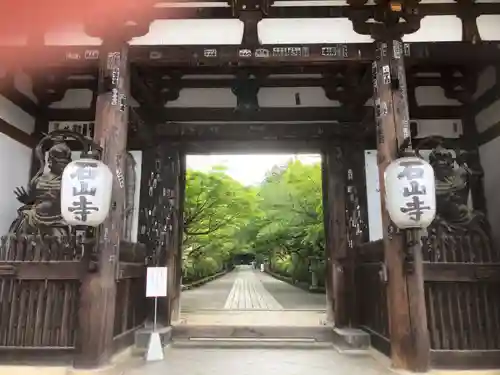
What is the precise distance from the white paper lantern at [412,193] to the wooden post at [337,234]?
3.03 metres

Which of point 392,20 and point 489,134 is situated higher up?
point 392,20

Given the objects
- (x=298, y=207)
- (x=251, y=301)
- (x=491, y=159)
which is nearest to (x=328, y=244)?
(x=491, y=159)

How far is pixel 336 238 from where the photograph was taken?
8.02 meters

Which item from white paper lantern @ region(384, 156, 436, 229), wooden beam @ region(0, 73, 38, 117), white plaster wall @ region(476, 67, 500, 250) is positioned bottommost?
white paper lantern @ region(384, 156, 436, 229)

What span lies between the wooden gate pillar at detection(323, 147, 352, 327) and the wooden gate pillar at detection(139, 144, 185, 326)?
3157 millimetres

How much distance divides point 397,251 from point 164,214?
466cm

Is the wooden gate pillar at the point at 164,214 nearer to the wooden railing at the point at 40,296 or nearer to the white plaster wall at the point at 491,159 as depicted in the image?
the wooden railing at the point at 40,296

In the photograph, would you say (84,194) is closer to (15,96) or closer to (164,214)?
(164,214)

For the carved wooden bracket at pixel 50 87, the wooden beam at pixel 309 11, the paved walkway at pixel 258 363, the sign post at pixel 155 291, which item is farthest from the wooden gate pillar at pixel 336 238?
the carved wooden bracket at pixel 50 87

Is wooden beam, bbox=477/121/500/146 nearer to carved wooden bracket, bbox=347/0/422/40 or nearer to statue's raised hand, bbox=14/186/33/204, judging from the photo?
carved wooden bracket, bbox=347/0/422/40

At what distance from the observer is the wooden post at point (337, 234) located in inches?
302

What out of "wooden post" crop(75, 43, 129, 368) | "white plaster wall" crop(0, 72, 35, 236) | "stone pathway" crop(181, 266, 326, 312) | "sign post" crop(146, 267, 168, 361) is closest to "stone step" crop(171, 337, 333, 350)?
"sign post" crop(146, 267, 168, 361)

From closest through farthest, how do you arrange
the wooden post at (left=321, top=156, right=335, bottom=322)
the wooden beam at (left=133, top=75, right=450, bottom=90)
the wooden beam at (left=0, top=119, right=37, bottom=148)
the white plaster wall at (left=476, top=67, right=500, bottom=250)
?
the wooden beam at (left=0, top=119, right=37, bottom=148), the white plaster wall at (left=476, top=67, right=500, bottom=250), the wooden beam at (left=133, top=75, right=450, bottom=90), the wooden post at (left=321, top=156, right=335, bottom=322)

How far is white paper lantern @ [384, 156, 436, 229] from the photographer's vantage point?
189 inches
